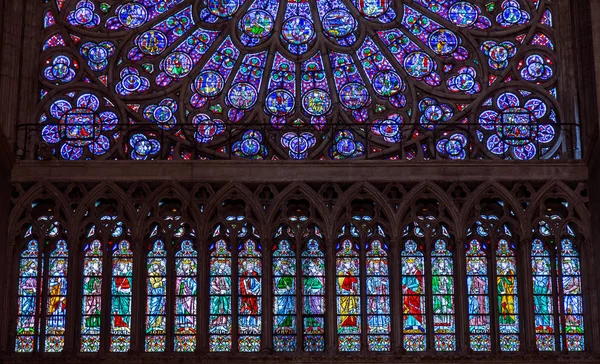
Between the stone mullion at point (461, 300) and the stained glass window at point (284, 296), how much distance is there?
2492mm

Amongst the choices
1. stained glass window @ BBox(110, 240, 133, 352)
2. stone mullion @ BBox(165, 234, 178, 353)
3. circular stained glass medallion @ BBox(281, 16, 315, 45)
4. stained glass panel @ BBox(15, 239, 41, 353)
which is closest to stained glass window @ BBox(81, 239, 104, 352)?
stained glass window @ BBox(110, 240, 133, 352)

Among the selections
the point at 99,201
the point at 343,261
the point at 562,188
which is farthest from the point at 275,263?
the point at 562,188

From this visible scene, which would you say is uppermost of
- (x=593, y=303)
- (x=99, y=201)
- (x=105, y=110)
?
(x=105, y=110)

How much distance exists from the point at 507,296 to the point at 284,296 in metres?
3.44

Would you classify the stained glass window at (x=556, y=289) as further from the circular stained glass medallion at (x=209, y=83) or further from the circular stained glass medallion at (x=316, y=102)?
the circular stained glass medallion at (x=209, y=83)

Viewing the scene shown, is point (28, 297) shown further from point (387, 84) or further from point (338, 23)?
point (338, 23)

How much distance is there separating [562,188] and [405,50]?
3756mm

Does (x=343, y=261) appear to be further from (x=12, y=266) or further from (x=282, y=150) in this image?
(x=12, y=266)

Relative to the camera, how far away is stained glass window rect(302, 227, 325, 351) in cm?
2530

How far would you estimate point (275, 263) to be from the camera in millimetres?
25750

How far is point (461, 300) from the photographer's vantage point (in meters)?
25.3

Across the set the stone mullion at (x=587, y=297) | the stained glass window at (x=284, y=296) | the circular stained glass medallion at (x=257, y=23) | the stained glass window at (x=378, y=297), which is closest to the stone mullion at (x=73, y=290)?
the stained glass window at (x=284, y=296)

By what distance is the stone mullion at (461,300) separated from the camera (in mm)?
25062

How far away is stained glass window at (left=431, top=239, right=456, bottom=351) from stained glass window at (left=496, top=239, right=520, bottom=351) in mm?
727
